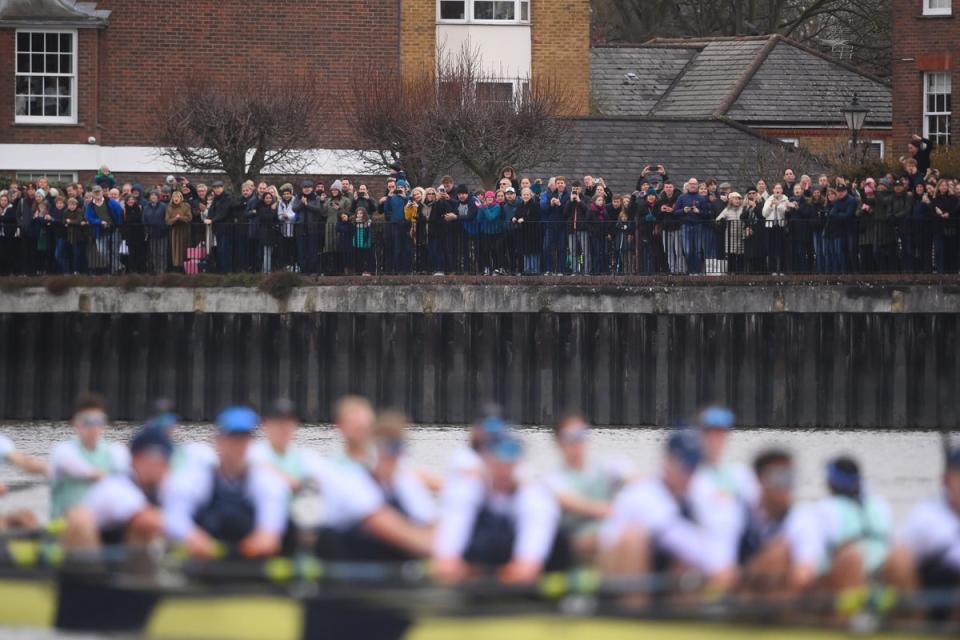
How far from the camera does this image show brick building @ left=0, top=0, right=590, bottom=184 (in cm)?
3416

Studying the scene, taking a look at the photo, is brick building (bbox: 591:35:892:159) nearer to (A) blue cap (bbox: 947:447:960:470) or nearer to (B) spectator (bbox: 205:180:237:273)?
(B) spectator (bbox: 205:180:237:273)

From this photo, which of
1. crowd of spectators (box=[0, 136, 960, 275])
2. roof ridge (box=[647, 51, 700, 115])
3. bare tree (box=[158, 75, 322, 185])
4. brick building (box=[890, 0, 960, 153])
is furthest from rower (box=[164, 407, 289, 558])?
roof ridge (box=[647, 51, 700, 115])

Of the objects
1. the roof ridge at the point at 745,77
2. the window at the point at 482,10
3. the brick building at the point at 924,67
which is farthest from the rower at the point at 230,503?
the roof ridge at the point at 745,77

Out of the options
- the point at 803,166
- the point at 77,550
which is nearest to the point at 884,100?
the point at 803,166

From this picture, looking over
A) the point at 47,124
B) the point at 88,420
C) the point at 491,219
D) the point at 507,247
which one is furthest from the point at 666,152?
the point at 88,420

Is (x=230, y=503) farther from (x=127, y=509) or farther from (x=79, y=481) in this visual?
(x=79, y=481)

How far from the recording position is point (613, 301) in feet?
84.8

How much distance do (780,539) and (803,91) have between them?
114 feet

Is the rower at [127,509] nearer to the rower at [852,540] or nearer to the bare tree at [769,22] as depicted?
the rower at [852,540]

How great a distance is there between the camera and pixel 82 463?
14000mm

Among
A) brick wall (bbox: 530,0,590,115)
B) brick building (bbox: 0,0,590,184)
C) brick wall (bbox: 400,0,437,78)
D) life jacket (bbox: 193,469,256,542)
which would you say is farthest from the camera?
brick wall (bbox: 530,0,590,115)

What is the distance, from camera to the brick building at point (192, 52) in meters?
34.2

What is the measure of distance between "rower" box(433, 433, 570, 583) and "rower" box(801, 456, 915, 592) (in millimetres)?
1721

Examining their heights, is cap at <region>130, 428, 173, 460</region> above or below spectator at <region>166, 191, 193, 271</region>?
below
